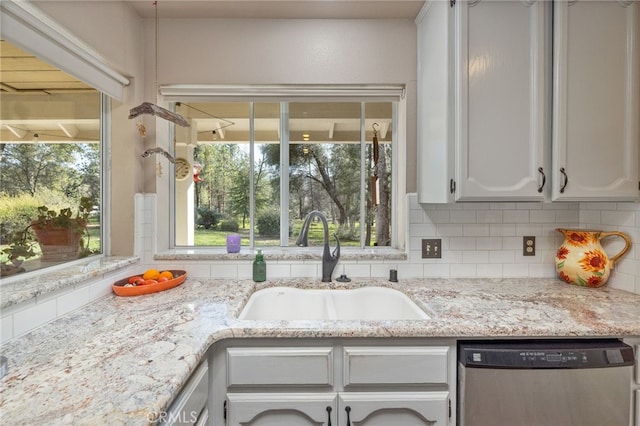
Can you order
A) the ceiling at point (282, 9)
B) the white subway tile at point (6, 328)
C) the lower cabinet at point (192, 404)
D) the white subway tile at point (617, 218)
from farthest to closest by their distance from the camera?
the ceiling at point (282, 9) → the white subway tile at point (617, 218) → the white subway tile at point (6, 328) → the lower cabinet at point (192, 404)

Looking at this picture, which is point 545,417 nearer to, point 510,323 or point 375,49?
point 510,323

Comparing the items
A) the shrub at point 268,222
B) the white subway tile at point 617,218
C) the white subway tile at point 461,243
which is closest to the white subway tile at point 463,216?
the white subway tile at point 461,243

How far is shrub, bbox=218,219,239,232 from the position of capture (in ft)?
6.56

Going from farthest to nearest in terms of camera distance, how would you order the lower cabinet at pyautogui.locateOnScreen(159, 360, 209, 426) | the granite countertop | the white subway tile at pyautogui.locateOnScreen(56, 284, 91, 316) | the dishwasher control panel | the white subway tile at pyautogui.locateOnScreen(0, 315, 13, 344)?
the white subway tile at pyautogui.locateOnScreen(56, 284, 91, 316) → the dishwasher control panel → the white subway tile at pyautogui.locateOnScreen(0, 315, 13, 344) → the lower cabinet at pyautogui.locateOnScreen(159, 360, 209, 426) → the granite countertop

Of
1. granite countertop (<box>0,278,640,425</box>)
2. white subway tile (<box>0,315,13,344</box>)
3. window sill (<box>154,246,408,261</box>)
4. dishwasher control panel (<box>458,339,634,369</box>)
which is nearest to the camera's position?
granite countertop (<box>0,278,640,425</box>)

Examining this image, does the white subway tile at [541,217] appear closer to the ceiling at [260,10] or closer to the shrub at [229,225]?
the ceiling at [260,10]

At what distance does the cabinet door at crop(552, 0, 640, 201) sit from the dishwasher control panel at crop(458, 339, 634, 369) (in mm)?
677

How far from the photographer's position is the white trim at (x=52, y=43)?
41.7 inches

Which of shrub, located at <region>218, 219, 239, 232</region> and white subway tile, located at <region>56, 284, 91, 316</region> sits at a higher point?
shrub, located at <region>218, 219, 239, 232</region>

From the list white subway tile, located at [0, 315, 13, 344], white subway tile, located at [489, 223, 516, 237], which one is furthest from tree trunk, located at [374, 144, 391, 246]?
white subway tile, located at [0, 315, 13, 344]

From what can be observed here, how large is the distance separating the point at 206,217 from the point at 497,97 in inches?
70.5

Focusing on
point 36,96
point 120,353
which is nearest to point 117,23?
point 36,96

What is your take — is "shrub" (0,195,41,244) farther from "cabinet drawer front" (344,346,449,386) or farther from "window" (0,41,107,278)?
"cabinet drawer front" (344,346,449,386)

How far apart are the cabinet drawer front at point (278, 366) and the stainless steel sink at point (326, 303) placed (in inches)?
17.8
